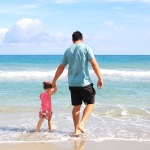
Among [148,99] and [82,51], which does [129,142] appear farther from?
[148,99]

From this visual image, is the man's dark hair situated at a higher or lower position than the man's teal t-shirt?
higher

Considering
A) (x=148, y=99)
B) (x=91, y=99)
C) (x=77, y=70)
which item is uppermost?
(x=77, y=70)

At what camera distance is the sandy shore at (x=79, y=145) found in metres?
5.18

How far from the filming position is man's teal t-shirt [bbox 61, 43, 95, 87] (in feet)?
18.8

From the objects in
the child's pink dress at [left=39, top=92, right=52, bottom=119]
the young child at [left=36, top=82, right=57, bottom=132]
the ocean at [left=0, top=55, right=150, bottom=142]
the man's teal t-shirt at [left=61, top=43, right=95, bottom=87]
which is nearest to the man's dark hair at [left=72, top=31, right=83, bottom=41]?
the man's teal t-shirt at [left=61, top=43, right=95, bottom=87]

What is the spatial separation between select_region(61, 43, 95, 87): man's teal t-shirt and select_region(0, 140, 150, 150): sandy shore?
1.01 m

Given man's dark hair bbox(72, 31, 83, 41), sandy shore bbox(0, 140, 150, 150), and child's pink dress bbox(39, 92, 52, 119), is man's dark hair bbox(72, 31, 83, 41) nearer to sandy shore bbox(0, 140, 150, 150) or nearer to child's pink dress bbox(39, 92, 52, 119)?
child's pink dress bbox(39, 92, 52, 119)

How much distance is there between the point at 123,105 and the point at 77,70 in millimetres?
4089

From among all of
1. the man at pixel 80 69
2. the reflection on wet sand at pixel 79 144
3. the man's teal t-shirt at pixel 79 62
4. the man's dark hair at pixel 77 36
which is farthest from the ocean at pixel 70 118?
the man's dark hair at pixel 77 36

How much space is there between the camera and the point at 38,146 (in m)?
5.29

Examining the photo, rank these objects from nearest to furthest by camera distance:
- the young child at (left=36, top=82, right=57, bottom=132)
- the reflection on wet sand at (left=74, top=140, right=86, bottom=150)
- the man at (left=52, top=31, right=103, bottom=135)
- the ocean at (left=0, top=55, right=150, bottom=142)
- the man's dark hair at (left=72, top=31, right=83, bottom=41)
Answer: the reflection on wet sand at (left=74, top=140, right=86, bottom=150) < the man at (left=52, top=31, right=103, bottom=135) < the man's dark hair at (left=72, top=31, right=83, bottom=41) < the ocean at (left=0, top=55, right=150, bottom=142) < the young child at (left=36, top=82, right=57, bottom=132)

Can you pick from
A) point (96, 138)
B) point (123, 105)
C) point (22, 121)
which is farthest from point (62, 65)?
point (123, 105)

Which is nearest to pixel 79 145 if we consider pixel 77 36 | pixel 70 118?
pixel 77 36

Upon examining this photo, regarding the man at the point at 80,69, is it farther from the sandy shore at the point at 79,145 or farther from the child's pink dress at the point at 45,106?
the child's pink dress at the point at 45,106
